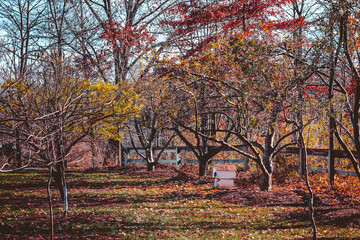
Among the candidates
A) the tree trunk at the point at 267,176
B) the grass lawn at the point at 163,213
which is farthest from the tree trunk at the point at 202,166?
the tree trunk at the point at 267,176

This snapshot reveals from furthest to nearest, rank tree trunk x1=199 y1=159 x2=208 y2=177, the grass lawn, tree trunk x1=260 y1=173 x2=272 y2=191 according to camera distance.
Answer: tree trunk x1=199 y1=159 x2=208 y2=177 → tree trunk x1=260 y1=173 x2=272 y2=191 → the grass lawn

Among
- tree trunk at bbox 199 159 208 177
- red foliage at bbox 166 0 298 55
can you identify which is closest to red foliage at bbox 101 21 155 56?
red foliage at bbox 166 0 298 55

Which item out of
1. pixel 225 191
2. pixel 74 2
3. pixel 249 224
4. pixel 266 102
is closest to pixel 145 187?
pixel 225 191

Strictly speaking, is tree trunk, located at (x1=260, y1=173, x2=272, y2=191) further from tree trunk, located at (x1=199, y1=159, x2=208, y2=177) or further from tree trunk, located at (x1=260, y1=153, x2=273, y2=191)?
tree trunk, located at (x1=199, y1=159, x2=208, y2=177)

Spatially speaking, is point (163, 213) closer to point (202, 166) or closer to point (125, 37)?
point (202, 166)

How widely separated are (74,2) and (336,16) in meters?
12.7

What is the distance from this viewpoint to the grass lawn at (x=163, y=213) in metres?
6.05

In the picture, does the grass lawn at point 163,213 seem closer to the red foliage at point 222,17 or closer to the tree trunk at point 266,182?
the tree trunk at point 266,182

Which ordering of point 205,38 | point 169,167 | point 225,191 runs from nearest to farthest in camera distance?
point 225,191
point 205,38
point 169,167

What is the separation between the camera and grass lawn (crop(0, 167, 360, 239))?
6051mm

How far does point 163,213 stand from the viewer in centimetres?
760

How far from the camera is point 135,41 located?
1548 centimetres

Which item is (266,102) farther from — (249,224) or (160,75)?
(160,75)

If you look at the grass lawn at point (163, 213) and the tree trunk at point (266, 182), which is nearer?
the grass lawn at point (163, 213)
